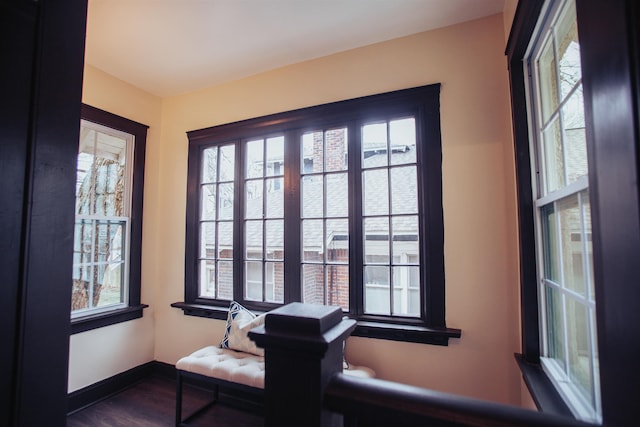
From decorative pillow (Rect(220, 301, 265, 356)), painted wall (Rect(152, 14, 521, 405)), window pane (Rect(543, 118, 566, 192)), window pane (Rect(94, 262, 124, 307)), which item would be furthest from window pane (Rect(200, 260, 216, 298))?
window pane (Rect(543, 118, 566, 192))

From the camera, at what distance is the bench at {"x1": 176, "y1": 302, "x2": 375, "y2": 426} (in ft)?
7.14

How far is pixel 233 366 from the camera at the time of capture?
2.30 meters

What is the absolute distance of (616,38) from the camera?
2.10 ft

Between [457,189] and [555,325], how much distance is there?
1004mm

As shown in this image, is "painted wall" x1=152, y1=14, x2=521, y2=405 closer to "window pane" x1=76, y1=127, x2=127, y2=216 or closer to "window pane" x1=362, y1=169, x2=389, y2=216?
"window pane" x1=362, y1=169, x2=389, y2=216

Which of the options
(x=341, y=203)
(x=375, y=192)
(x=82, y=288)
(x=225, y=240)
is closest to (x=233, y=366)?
(x=225, y=240)

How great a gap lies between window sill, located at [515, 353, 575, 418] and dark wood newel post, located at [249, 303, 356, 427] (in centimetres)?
103

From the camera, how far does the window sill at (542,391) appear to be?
1218 mm

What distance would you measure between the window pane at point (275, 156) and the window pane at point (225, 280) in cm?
102

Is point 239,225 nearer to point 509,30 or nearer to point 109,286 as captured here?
point 109,286

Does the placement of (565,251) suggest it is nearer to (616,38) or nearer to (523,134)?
(523,134)

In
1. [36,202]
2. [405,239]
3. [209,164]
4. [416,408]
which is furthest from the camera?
[209,164]

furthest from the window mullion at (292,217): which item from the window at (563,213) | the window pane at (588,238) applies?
the window pane at (588,238)

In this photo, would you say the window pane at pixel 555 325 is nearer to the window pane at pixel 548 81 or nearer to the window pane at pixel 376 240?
the window pane at pixel 548 81
